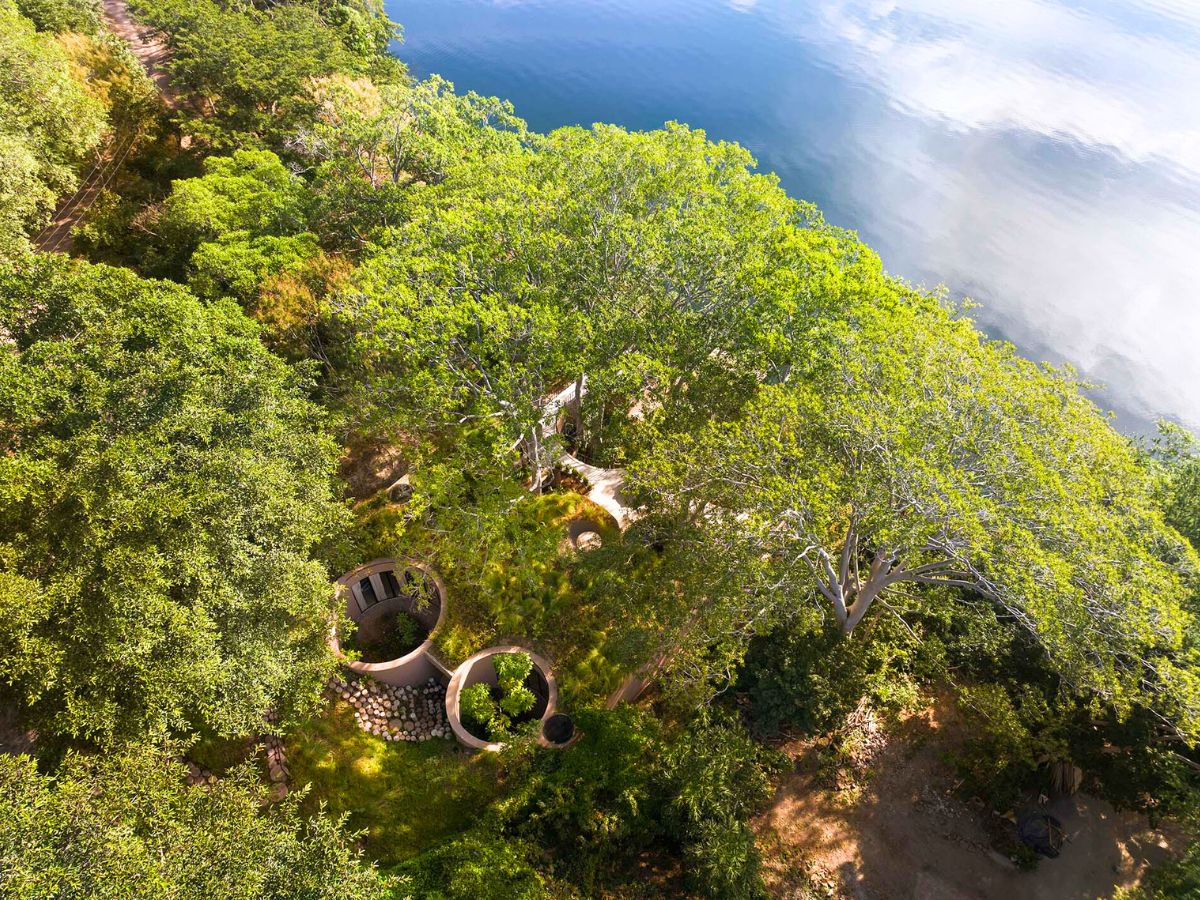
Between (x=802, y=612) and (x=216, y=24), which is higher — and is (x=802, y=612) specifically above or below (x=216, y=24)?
below

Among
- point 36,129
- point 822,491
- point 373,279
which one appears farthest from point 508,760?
point 36,129

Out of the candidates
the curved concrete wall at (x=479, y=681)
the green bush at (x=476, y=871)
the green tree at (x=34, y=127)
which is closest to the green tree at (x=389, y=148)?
the green tree at (x=34, y=127)

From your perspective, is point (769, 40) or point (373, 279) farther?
point (769, 40)

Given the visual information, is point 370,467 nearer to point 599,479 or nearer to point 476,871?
point 599,479

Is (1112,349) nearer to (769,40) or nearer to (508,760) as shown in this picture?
(508,760)

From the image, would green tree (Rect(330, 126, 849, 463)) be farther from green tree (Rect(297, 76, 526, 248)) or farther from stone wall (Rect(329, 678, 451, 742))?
stone wall (Rect(329, 678, 451, 742))

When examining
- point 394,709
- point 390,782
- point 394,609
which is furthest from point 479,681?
point 394,609

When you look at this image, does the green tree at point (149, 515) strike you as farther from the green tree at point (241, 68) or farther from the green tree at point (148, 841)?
the green tree at point (241, 68)

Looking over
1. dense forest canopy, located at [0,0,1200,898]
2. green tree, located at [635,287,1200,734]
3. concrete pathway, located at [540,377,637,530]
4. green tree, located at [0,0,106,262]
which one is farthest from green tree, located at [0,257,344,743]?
green tree, located at [0,0,106,262]
